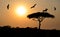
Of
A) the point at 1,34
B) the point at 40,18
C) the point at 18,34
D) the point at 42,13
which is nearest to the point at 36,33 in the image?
the point at 18,34

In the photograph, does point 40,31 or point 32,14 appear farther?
point 32,14

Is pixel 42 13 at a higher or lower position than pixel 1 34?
higher

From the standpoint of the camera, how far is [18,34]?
398 inches

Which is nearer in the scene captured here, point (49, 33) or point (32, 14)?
point (49, 33)

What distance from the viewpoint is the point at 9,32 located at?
1009 cm

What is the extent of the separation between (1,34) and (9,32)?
476 mm

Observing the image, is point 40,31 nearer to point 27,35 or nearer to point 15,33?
point 27,35

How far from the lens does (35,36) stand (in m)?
10.4

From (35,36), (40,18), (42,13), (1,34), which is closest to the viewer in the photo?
(1,34)

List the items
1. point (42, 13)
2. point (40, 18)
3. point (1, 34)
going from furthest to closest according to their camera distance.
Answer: point (40, 18), point (42, 13), point (1, 34)

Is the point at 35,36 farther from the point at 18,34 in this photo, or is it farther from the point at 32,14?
the point at 32,14

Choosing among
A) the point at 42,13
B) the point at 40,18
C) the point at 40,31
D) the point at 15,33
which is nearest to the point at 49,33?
the point at 40,31

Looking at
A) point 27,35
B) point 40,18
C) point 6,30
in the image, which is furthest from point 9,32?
point 40,18

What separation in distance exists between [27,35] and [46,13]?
8521 millimetres
